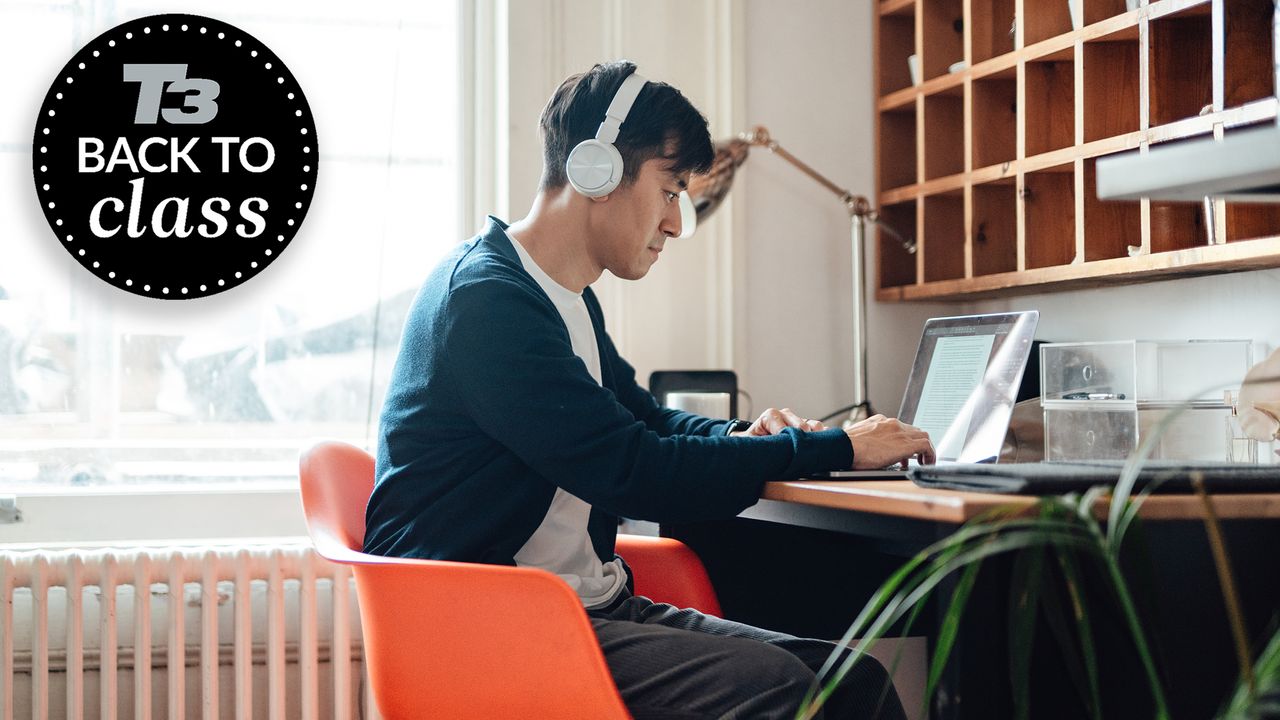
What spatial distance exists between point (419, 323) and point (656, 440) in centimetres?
33

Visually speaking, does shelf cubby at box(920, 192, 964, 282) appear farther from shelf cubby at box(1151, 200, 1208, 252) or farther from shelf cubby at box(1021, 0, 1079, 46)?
shelf cubby at box(1151, 200, 1208, 252)

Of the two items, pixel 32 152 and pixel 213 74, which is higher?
pixel 213 74

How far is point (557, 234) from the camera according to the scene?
161 cm

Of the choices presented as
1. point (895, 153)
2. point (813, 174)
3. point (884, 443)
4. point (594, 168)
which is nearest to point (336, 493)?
point (594, 168)

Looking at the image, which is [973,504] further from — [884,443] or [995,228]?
[995,228]

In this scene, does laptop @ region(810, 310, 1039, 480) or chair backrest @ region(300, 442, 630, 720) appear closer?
chair backrest @ region(300, 442, 630, 720)

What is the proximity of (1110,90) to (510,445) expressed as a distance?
4.13 ft

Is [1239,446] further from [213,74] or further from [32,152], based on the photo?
[32,152]

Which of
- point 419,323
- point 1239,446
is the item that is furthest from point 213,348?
point 1239,446

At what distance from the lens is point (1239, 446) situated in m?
1.65

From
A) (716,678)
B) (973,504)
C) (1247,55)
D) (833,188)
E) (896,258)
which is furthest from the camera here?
(896,258)

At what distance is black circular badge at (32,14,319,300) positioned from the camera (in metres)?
2.41

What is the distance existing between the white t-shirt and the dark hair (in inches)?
6.0

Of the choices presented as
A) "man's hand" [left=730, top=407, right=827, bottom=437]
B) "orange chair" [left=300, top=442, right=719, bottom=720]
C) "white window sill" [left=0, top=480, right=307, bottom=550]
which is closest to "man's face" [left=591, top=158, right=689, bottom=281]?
"man's hand" [left=730, top=407, right=827, bottom=437]
